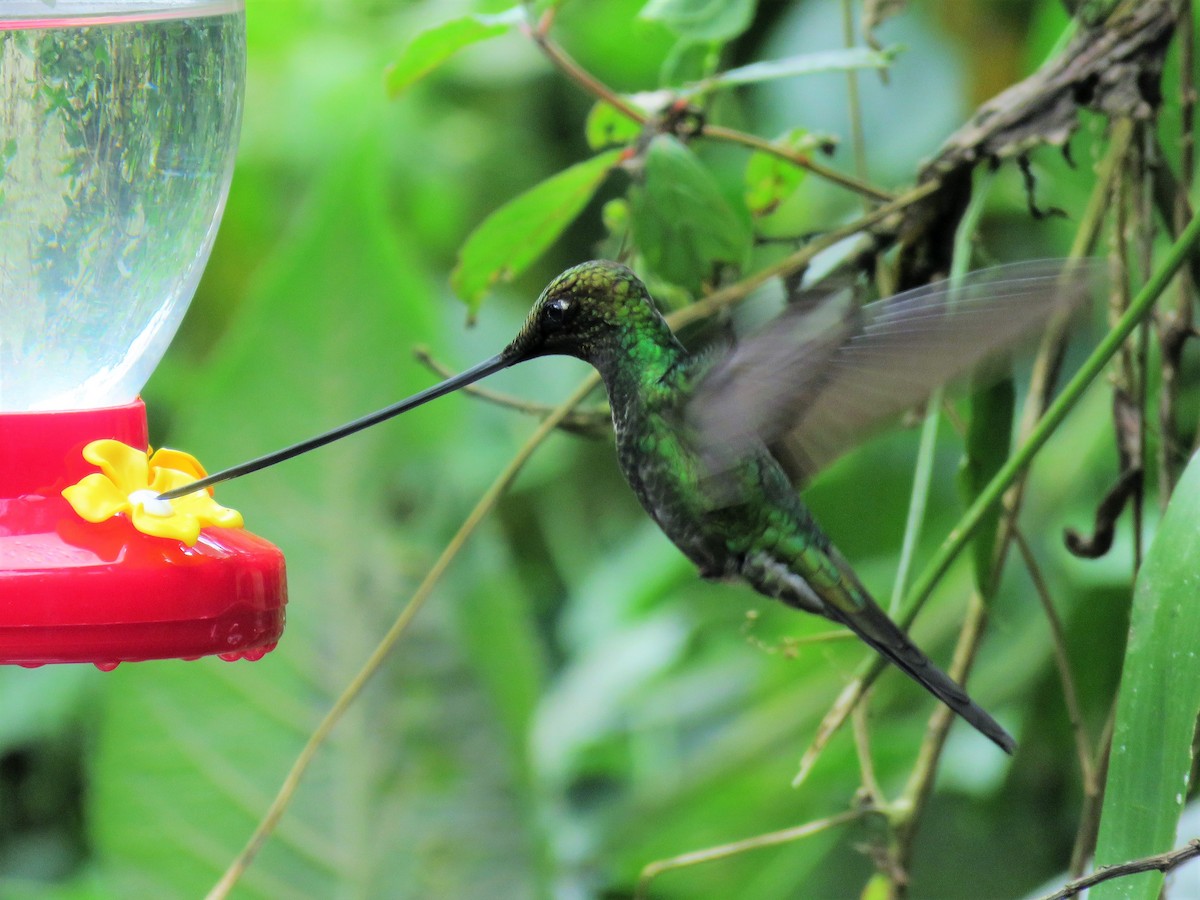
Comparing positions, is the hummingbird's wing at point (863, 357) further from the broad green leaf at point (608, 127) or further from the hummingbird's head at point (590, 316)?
the broad green leaf at point (608, 127)

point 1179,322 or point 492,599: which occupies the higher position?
point 1179,322

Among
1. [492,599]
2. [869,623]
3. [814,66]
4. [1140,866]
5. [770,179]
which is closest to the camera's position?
[1140,866]

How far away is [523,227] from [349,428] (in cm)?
58

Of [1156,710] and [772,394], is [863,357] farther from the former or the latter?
[1156,710]

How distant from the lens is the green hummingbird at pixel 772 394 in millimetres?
1101

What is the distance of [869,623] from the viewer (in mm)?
1307

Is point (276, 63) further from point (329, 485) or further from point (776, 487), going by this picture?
point (776, 487)

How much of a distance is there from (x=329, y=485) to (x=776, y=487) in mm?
888

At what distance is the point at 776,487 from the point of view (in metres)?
1.36

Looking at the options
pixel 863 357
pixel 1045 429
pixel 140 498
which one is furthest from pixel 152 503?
pixel 1045 429

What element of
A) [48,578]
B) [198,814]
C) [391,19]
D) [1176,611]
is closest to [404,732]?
[198,814]

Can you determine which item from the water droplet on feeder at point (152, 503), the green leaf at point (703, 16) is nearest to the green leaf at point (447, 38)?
the green leaf at point (703, 16)

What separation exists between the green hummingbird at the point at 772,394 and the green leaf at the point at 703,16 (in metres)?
0.35

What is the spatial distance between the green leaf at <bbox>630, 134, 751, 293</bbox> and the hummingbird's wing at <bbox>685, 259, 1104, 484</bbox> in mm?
274
